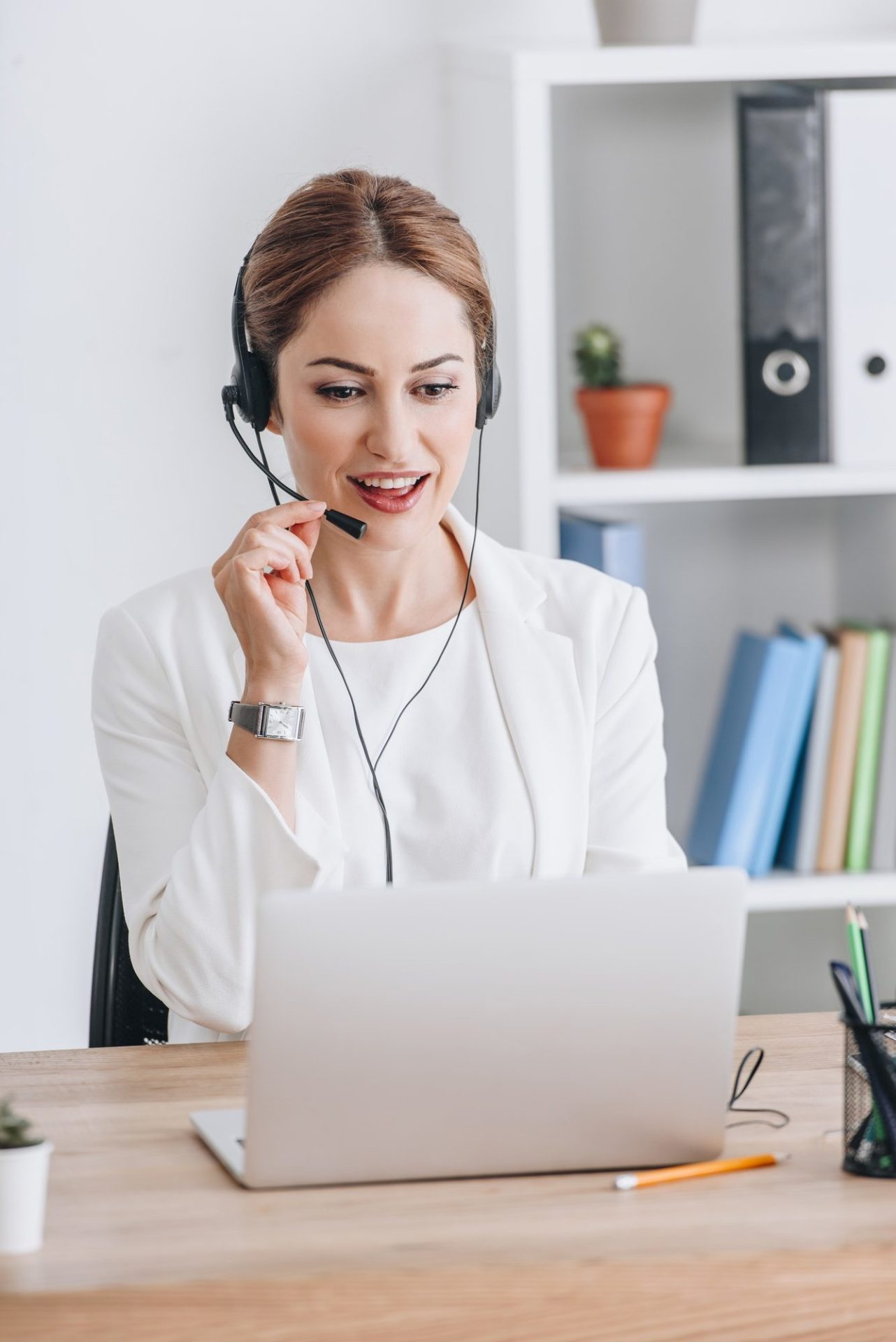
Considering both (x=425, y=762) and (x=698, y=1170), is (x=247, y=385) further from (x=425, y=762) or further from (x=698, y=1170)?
(x=698, y=1170)

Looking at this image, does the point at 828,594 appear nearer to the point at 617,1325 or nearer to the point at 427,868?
the point at 427,868

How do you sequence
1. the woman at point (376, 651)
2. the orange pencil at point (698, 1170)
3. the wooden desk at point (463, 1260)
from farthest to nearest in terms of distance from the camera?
1. the woman at point (376, 651)
2. the orange pencil at point (698, 1170)
3. the wooden desk at point (463, 1260)

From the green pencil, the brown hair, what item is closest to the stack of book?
the brown hair

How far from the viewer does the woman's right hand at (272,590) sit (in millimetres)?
1421

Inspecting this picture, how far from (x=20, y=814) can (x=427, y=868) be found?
0.90 m

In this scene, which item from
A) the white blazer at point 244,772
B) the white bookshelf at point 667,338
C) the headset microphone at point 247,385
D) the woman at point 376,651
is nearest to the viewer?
the white blazer at point 244,772

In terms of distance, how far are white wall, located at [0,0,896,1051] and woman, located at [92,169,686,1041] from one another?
595 mm

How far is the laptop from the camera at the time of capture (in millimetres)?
858

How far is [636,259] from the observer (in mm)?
2266

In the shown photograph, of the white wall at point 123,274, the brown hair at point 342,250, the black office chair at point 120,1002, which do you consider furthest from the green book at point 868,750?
the black office chair at point 120,1002

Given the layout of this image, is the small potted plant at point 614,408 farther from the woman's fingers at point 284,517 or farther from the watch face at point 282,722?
the watch face at point 282,722

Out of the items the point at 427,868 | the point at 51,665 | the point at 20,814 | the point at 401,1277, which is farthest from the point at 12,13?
the point at 401,1277

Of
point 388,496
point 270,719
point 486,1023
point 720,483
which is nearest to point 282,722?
point 270,719

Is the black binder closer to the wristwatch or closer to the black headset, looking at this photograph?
the black headset
